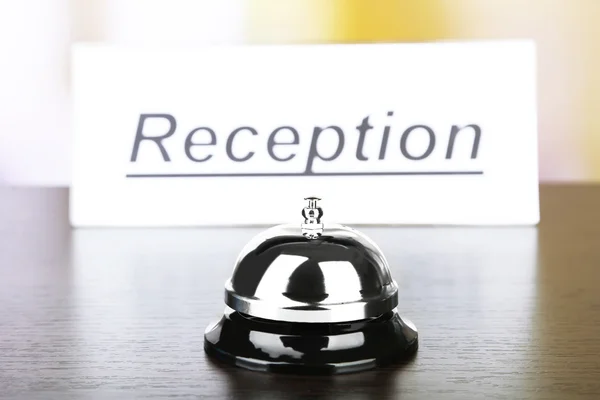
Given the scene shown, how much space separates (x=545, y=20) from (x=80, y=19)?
171 centimetres

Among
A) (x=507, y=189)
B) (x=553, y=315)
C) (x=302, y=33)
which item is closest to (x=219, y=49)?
(x=507, y=189)

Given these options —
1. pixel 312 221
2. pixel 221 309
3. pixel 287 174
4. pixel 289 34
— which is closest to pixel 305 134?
pixel 287 174

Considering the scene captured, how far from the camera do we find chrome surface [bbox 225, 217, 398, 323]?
1.87 feet

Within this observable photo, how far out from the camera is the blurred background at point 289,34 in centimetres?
319

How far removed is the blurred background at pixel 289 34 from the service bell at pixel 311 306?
263 cm

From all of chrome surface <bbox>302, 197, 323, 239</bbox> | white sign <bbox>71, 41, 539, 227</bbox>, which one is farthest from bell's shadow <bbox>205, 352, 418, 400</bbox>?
white sign <bbox>71, 41, 539, 227</bbox>

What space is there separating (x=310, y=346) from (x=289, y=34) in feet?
9.10

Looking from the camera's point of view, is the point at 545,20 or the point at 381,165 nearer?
the point at 381,165

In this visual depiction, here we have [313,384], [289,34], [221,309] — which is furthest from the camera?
[289,34]

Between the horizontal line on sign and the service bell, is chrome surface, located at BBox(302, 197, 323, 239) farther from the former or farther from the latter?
the horizontal line on sign

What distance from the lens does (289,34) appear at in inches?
128

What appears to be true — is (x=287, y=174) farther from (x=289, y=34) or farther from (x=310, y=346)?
(x=289, y=34)

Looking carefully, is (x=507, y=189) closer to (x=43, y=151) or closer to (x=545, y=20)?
(x=545, y=20)

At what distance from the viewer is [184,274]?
0.94 meters
